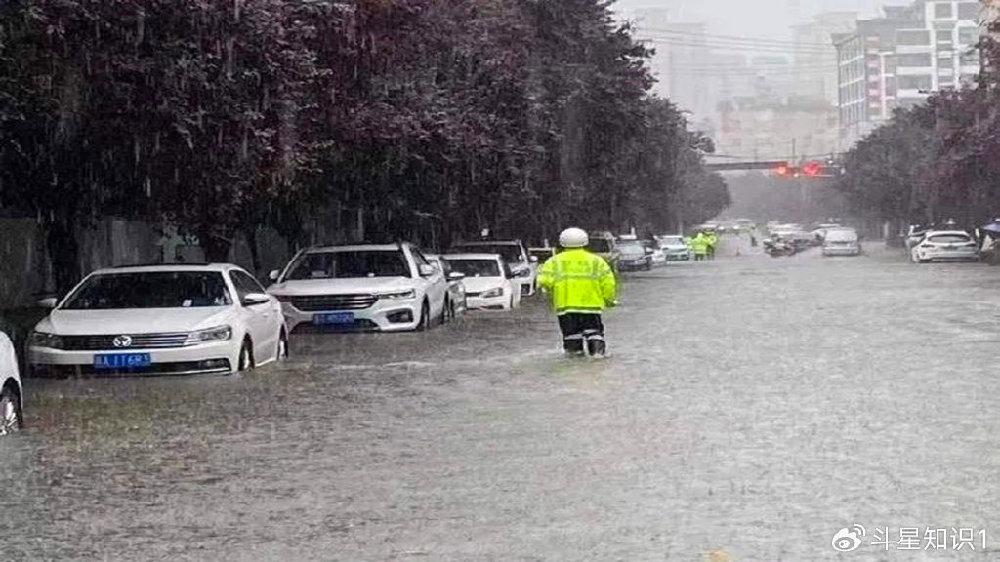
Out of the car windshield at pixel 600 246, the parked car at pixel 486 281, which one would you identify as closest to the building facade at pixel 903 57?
the car windshield at pixel 600 246

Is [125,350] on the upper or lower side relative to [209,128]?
lower

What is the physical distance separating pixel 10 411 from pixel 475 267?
18930 millimetres

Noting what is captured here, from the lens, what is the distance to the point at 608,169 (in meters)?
46.5

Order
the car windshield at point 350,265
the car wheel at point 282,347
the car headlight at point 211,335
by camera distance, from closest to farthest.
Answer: the car headlight at point 211,335, the car wheel at point 282,347, the car windshield at point 350,265

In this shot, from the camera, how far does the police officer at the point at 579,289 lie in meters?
18.0

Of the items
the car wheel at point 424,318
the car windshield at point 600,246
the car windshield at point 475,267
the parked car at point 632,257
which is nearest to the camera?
the car wheel at point 424,318

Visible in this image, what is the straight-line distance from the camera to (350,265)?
2409 centimetres

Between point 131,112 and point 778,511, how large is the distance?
11.4m

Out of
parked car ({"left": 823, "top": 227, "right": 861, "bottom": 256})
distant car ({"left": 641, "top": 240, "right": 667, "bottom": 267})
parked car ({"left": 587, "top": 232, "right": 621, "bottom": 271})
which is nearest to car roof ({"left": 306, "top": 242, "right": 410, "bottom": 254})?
parked car ({"left": 587, "top": 232, "right": 621, "bottom": 271})

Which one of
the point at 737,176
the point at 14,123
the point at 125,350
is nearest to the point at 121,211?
the point at 14,123

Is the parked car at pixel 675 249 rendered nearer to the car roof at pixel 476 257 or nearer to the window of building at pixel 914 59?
the car roof at pixel 476 257

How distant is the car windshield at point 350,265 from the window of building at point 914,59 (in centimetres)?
15909

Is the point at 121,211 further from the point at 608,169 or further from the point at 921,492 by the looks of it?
the point at 608,169

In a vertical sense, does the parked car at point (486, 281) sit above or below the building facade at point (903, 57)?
below
